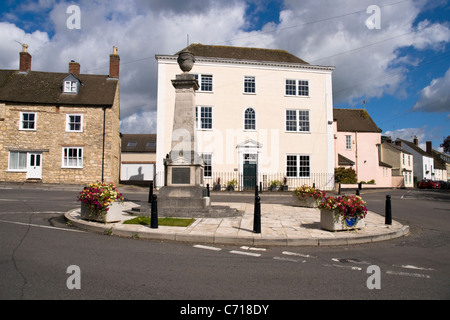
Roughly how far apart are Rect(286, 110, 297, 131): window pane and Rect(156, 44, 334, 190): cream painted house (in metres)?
0.09

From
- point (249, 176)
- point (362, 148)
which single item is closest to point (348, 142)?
point (362, 148)

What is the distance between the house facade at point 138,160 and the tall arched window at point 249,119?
2028cm

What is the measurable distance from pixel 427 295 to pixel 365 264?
5.45ft

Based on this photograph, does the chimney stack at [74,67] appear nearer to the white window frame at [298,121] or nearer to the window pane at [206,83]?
the window pane at [206,83]

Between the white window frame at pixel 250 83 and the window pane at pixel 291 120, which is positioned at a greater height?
the white window frame at pixel 250 83

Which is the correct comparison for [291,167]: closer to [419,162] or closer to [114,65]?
[114,65]

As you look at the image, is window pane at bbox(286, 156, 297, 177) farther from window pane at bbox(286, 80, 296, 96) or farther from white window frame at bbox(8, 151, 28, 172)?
white window frame at bbox(8, 151, 28, 172)

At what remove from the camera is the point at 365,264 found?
19.8ft

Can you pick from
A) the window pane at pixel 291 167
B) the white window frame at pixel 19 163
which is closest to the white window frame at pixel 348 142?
the window pane at pixel 291 167

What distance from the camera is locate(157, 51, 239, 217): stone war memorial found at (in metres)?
11.2

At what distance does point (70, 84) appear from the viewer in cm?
2822

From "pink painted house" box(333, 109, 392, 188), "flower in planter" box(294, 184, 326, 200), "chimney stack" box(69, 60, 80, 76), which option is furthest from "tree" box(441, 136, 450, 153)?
"chimney stack" box(69, 60, 80, 76)

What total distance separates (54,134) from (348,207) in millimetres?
25859

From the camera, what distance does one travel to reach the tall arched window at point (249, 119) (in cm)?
2711
